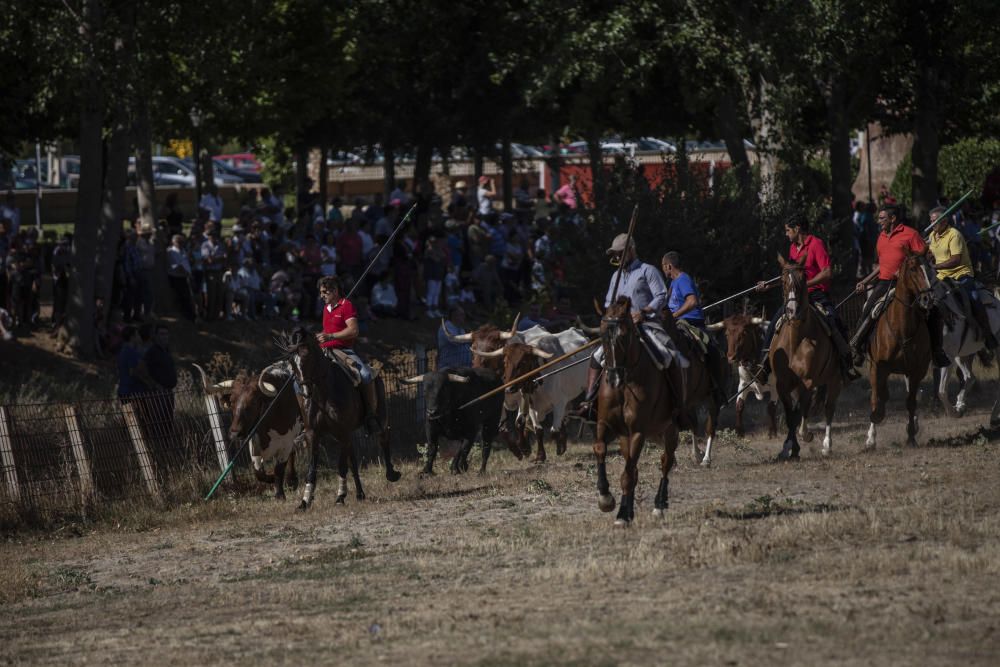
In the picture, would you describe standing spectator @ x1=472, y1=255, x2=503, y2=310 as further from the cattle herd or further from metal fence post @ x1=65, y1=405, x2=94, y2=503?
metal fence post @ x1=65, y1=405, x2=94, y2=503

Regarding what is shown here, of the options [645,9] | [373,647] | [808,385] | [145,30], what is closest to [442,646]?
[373,647]

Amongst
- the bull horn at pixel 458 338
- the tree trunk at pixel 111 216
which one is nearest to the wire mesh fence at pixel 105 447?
the bull horn at pixel 458 338

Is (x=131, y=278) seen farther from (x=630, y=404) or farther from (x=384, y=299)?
(x=630, y=404)

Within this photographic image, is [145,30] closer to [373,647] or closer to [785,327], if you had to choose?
[785,327]

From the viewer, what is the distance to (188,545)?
1816cm

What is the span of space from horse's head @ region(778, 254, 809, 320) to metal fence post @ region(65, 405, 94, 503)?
840 centimetres

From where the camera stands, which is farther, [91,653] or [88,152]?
[88,152]

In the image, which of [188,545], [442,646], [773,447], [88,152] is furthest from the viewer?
[88,152]

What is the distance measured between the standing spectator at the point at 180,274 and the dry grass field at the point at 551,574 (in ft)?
38.1

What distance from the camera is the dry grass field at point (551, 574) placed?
11773 millimetres

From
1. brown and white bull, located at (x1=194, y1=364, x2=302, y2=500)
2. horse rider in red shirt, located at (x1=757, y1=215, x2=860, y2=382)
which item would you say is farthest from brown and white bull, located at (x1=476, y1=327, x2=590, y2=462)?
horse rider in red shirt, located at (x1=757, y1=215, x2=860, y2=382)

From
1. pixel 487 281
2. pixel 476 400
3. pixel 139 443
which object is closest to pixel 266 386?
pixel 139 443

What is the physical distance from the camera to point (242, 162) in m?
79.1

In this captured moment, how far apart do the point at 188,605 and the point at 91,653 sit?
175cm
